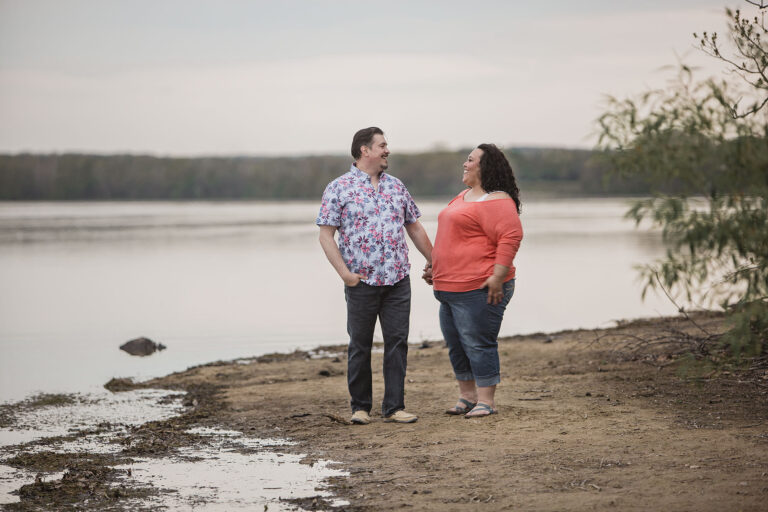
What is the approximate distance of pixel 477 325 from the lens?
22.5ft

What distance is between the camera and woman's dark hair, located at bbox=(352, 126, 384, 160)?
271 inches

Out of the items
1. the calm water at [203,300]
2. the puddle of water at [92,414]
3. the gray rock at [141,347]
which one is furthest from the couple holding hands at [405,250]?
the gray rock at [141,347]

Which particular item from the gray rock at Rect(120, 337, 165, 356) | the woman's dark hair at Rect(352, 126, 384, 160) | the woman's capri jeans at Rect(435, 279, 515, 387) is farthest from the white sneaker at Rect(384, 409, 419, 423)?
the gray rock at Rect(120, 337, 165, 356)

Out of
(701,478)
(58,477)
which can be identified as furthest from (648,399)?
(58,477)

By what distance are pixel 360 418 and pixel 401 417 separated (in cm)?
30

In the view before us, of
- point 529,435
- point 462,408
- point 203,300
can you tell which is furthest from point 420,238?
point 203,300

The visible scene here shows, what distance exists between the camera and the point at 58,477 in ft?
19.5

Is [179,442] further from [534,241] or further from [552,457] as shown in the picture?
[534,241]

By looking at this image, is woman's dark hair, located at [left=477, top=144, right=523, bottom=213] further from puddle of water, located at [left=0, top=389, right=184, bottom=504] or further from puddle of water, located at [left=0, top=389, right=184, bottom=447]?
puddle of water, located at [left=0, top=389, right=184, bottom=447]

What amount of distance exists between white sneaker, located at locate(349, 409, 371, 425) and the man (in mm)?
16

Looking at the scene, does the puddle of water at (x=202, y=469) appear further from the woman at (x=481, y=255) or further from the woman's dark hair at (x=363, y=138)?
the woman's dark hair at (x=363, y=138)

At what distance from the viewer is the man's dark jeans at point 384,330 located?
6.92 m

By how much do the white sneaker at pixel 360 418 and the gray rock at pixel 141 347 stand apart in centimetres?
617

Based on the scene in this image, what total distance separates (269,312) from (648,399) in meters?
10.6
